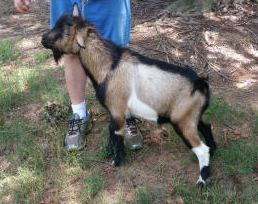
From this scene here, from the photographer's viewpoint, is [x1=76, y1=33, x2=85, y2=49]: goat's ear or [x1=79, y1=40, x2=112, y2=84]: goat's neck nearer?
[x1=76, y1=33, x2=85, y2=49]: goat's ear

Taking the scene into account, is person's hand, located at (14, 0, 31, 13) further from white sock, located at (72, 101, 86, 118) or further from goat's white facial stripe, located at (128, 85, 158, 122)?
goat's white facial stripe, located at (128, 85, 158, 122)

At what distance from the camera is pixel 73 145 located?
3.18 m

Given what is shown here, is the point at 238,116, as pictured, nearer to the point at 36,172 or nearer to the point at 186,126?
the point at 186,126

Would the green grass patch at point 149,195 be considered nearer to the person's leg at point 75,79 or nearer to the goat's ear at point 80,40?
the person's leg at point 75,79

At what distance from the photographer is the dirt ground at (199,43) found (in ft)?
12.8

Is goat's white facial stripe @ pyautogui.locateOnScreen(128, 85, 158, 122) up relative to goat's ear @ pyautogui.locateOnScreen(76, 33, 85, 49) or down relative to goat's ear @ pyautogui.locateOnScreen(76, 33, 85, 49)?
down

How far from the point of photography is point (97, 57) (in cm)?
268

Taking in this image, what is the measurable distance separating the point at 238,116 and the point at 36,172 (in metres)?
2.38

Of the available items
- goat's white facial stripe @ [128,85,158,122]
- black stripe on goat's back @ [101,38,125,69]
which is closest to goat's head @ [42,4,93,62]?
black stripe on goat's back @ [101,38,125,69]

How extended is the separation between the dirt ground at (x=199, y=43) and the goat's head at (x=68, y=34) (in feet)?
4.42

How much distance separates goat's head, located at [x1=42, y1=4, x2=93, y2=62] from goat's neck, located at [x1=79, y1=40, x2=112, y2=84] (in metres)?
0.08

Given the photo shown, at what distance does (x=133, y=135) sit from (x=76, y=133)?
0.64 m

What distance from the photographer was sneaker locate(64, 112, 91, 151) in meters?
3.20

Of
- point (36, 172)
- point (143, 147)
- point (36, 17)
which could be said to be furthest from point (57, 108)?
point (36, 17)
